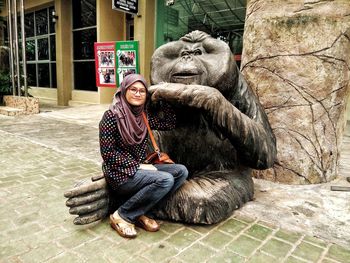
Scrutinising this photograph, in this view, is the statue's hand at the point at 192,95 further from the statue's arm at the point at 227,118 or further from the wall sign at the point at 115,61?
the wall sign at the point at 115,61

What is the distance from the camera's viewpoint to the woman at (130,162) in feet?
7.07

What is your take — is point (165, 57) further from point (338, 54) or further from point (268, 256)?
point (338, 54)

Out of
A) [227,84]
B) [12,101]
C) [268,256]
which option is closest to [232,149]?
[227,84]

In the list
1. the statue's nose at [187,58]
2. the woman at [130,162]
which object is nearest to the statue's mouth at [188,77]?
the statue's nose at [187,58]

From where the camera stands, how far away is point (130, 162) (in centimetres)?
220

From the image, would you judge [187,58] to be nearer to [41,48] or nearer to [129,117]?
[129,117]

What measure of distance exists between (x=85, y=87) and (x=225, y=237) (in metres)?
10.8

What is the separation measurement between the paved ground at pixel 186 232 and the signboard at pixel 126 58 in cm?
415

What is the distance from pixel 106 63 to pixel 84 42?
4.37 meters

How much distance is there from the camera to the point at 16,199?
9.60 feet

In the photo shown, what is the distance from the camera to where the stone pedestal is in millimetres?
3219

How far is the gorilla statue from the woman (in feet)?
0.45

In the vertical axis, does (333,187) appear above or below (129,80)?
below

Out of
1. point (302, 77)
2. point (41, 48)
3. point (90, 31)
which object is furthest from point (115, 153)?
point (41, 48)
